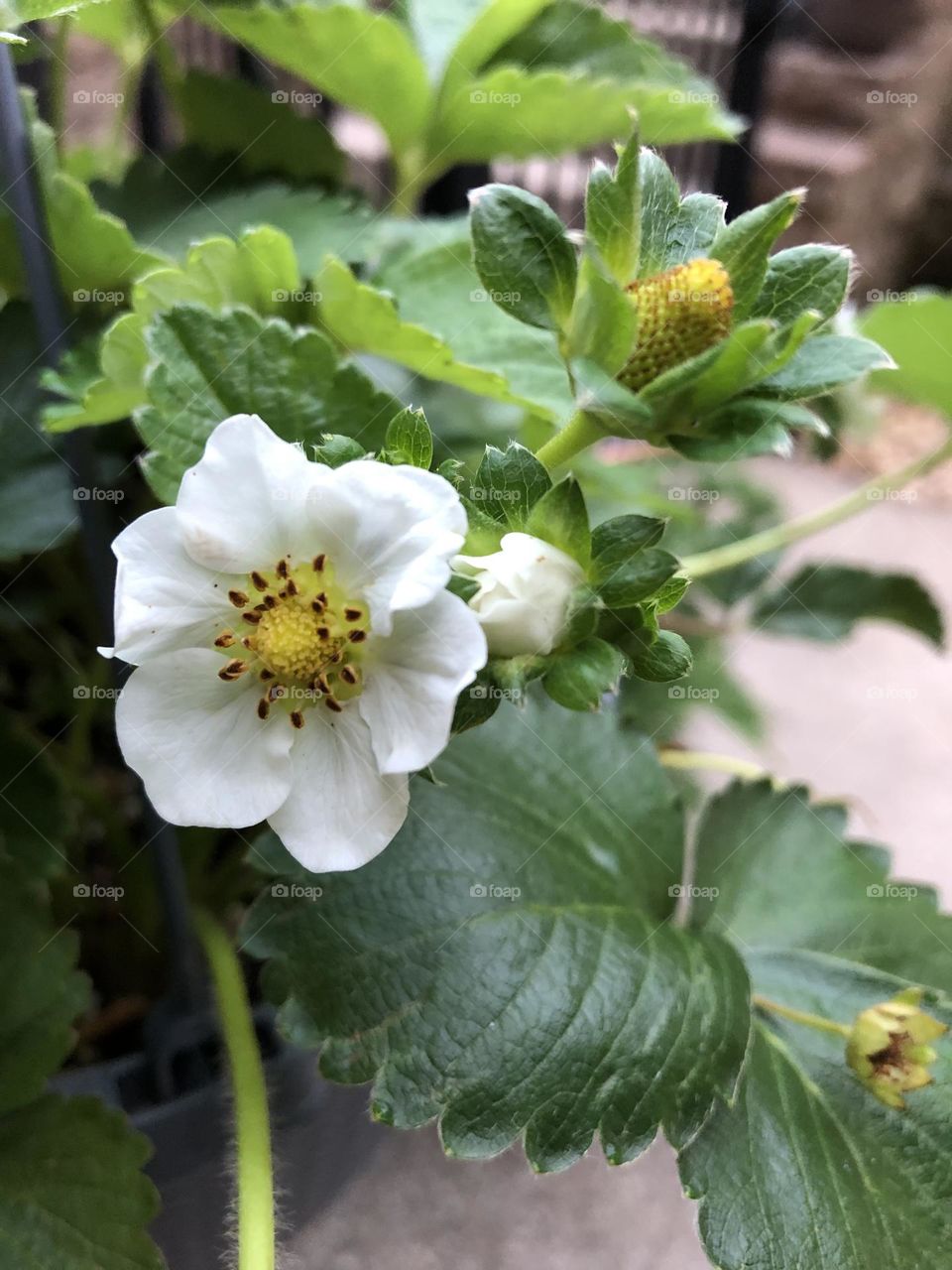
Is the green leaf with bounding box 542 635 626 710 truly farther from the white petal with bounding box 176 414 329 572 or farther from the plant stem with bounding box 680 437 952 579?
the plant stem with bounding box 680 437 952 579

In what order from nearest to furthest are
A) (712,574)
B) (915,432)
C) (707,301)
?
1. (707,301)
2. (712,574)
3. (915,432)

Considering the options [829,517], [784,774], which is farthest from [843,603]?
[784,774]

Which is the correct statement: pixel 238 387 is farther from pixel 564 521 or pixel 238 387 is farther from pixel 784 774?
pixel 784 774

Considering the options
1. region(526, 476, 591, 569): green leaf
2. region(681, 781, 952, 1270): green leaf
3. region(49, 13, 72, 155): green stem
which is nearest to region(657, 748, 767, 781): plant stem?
region(681, 781, 952, 1270): green leaf

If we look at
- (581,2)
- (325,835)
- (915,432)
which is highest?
(581,2)

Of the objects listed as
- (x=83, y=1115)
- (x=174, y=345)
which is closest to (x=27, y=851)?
(x=83, y=1115)

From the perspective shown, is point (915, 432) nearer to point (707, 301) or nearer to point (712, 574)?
point (712, 574)
